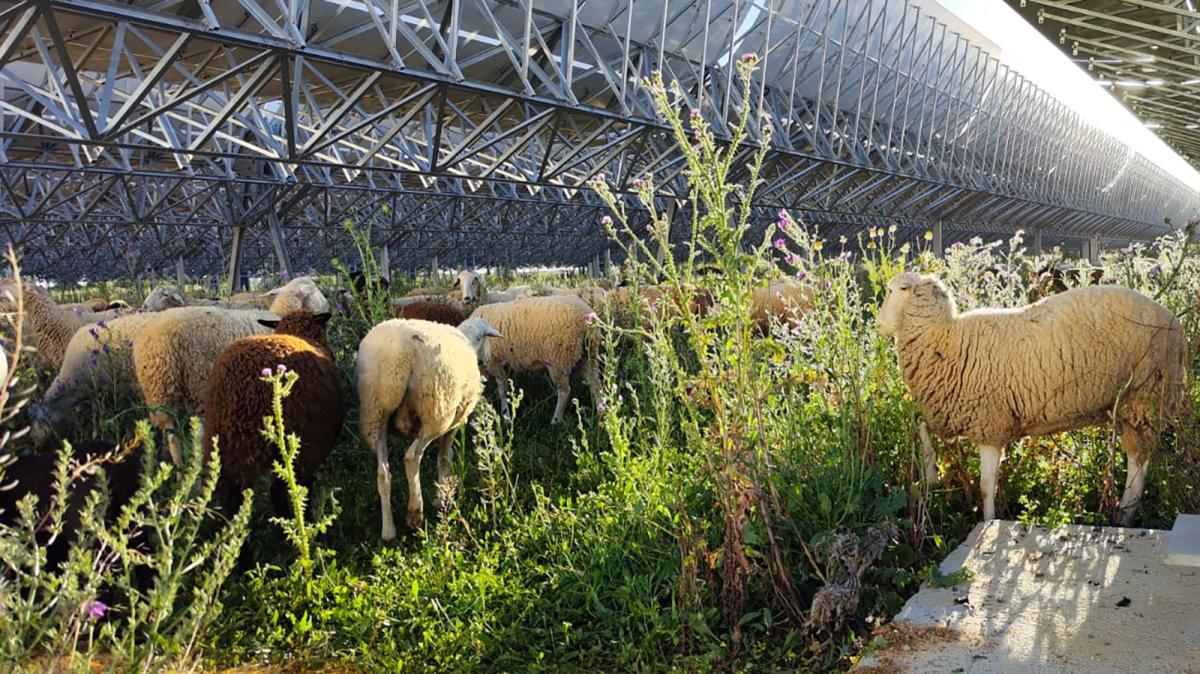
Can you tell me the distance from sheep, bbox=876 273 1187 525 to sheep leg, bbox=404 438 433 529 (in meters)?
2.47

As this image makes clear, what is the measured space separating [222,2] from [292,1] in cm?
304

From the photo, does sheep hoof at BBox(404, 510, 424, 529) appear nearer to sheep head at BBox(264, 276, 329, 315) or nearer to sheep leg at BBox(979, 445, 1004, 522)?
sheep head at BBox(264, 276, 329, 315)

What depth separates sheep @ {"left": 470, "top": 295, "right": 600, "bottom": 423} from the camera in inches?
274

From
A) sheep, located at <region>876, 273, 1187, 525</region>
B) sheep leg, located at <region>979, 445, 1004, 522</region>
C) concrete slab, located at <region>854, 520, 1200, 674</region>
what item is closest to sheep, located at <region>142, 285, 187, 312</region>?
sheep, located at <region>876, 273, 1187, 525</region>

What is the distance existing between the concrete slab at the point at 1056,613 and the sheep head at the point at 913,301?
0.99 metres

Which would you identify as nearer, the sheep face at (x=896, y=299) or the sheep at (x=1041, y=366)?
the sheep at (x=1041, y=366)

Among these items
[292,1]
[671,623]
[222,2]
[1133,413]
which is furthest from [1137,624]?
[222,2]

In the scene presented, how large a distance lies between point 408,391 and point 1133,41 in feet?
50.1

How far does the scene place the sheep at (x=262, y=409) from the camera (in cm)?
393

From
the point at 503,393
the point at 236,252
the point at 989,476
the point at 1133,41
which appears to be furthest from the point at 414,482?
Result: the point at 236,252

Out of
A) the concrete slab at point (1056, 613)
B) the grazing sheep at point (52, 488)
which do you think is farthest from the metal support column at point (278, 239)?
the concrete slab at point (1056, 613)

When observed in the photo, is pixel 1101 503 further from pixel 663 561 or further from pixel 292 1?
pixel 292 1

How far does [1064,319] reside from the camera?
3457 mm

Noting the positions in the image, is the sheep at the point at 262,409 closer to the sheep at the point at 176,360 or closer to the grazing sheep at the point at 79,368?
the sheep at the point at 176,360
